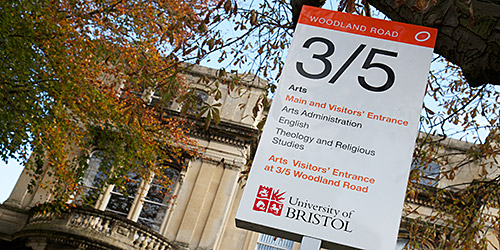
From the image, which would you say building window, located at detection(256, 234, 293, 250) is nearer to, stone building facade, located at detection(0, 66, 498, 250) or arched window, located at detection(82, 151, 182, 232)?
stone building facade, located at detection(0, 66, 498, 250)

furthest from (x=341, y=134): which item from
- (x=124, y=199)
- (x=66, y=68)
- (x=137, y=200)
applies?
(x=124, y=199)

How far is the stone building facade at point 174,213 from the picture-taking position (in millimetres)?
17875

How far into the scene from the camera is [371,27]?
11.5 feet

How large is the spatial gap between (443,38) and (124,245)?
50.0 feet

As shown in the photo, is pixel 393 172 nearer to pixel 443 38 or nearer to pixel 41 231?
pixel 443 38

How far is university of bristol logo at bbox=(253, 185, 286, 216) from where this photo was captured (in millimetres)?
2920

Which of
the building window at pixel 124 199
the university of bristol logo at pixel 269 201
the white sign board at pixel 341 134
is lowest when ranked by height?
the university of bristol logo at pixel 269 201

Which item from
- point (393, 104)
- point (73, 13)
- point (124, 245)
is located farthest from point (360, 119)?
point (124, 245)

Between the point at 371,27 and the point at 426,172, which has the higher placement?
the point at 426,172

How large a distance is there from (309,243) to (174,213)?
56.9 feet

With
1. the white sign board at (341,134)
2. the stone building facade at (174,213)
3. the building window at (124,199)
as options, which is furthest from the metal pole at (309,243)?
the building window at (124,199)

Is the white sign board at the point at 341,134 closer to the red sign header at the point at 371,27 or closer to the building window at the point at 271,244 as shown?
the red sign header at the point at 371,27

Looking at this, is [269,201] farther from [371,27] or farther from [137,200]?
[137,200]

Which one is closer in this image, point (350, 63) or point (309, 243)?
point (309, 243)
